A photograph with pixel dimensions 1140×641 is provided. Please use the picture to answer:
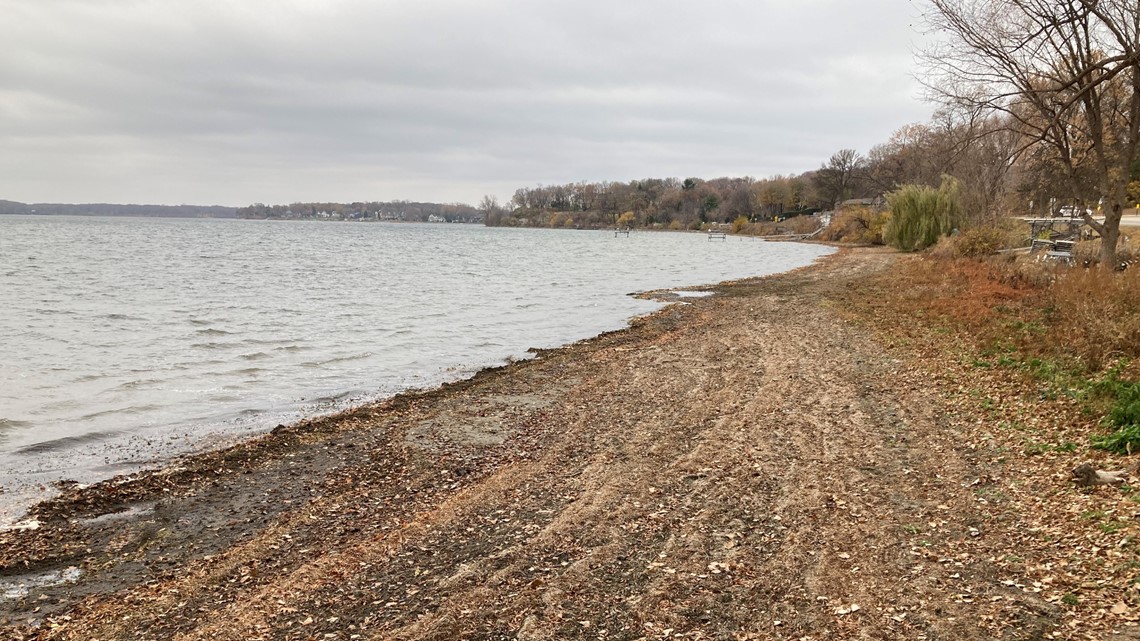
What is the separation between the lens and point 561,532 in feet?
22.2

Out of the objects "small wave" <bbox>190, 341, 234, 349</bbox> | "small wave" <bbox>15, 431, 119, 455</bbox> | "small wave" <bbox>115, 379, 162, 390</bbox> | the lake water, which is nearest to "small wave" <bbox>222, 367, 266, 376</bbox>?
the lake water

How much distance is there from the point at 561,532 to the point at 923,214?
48628 mm

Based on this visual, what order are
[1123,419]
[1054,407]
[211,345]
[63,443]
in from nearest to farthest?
1. [1123,419]
2. [1054,407]
3. [63,443]
4. [211,345]

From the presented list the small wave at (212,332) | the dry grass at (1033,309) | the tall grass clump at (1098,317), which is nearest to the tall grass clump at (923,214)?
the dry grass at (1033,309)

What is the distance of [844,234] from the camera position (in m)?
84.8

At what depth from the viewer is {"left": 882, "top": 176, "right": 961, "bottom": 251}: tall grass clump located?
45.6 m

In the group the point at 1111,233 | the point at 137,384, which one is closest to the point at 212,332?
the point at 137,384

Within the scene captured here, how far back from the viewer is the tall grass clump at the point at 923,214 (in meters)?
45.6

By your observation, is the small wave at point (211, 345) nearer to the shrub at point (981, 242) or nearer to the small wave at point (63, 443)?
the small wave at point (63, 443)

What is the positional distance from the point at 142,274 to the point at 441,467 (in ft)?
134

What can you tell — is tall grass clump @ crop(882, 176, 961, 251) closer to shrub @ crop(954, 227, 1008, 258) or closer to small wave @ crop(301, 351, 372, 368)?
shrub @ crop(954, 227, 1008, 258)

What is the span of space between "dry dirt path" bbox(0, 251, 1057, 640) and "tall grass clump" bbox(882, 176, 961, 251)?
130 ft

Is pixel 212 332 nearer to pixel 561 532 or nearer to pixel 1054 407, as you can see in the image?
pixel 561 532

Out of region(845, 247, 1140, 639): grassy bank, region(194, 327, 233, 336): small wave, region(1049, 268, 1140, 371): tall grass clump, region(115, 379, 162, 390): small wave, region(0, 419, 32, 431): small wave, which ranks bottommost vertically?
region(115, 379, 162, 390): small wave
